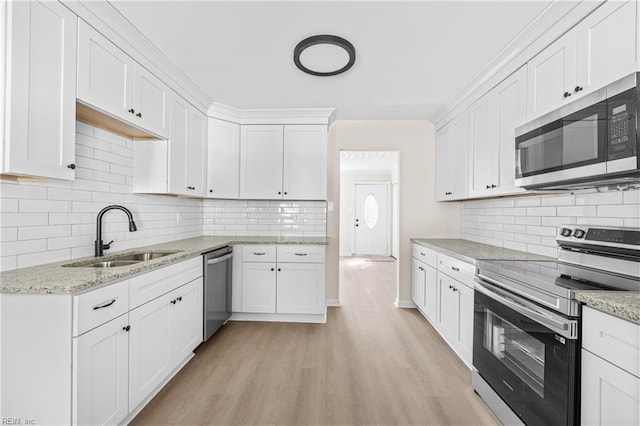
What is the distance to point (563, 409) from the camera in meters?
1.26

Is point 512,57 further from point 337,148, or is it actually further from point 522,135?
point 337,148

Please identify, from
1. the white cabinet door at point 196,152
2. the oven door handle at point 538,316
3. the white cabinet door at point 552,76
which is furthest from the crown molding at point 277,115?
the oven door handle at point 538,316

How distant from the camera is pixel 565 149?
1.57 m

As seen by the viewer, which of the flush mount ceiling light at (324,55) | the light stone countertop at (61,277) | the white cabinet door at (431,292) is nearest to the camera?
the light stone countertop at (61,277)

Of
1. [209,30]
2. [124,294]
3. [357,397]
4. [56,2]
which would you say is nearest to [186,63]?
[209,30]

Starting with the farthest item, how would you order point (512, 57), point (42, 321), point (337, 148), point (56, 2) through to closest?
point (337, 148)
point (512, 57)
point (56, 2)
point (42, 321)

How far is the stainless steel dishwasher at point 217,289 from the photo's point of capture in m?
2.66

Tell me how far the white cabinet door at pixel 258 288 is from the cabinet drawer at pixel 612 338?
263 cm

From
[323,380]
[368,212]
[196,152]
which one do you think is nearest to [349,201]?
[368,212]

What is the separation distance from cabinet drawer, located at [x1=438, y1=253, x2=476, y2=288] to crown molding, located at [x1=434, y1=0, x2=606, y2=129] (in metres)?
1.53

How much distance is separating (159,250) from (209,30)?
170 cm

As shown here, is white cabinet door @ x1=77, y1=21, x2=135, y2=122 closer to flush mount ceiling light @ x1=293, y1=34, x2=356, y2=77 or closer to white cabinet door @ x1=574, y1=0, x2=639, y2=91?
flush mount ceiling light @ x1=293, y1=34, x2=356, y2=77

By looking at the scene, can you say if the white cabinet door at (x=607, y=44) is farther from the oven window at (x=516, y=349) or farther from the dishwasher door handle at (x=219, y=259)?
the dishwasher door handle at (x=219, y=259)

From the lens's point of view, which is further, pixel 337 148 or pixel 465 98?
pixel 337 148
